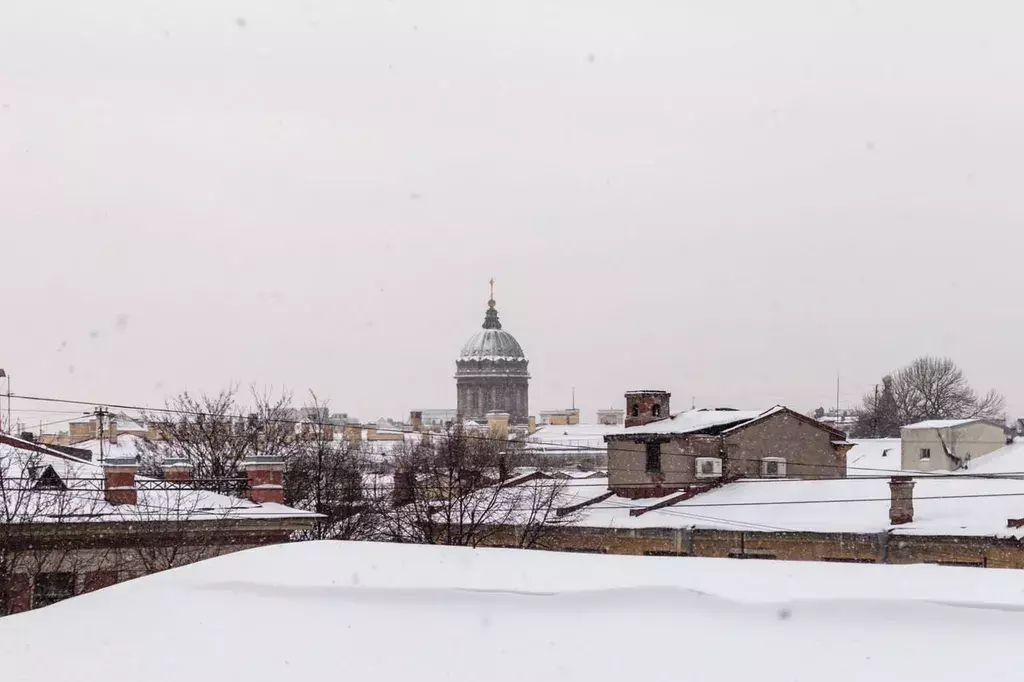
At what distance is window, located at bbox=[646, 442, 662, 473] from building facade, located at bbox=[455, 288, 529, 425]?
114721 millimetres

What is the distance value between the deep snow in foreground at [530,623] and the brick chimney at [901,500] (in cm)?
2517

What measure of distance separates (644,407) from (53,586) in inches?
1011

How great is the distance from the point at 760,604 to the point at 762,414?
34760 mm

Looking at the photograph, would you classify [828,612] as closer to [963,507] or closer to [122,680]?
[122,680]

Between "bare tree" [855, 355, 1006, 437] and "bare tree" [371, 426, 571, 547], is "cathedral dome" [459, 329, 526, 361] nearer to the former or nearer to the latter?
"bare tree" [855, 355, 1006, 437]

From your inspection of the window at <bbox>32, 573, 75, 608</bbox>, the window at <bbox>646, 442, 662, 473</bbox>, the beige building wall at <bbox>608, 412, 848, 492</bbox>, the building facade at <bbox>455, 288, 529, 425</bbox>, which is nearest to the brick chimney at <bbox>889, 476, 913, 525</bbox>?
the beige building wall at <bbox>608, 412, 848, 492</bbox>

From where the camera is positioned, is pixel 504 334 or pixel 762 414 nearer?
pixel 762 414

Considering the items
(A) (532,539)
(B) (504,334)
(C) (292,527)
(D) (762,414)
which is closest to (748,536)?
(A) (532,539)

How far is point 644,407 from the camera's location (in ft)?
139

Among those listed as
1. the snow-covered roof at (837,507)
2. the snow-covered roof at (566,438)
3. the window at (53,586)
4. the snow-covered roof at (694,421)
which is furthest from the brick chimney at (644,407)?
the snow-covered roof at (566,438)

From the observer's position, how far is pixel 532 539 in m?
31.1

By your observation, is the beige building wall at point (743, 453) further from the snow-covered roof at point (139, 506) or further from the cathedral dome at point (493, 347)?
the cathedral dome at point (493, 347)

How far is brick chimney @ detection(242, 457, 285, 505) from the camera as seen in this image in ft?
77.5

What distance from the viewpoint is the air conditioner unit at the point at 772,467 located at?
3903cm
